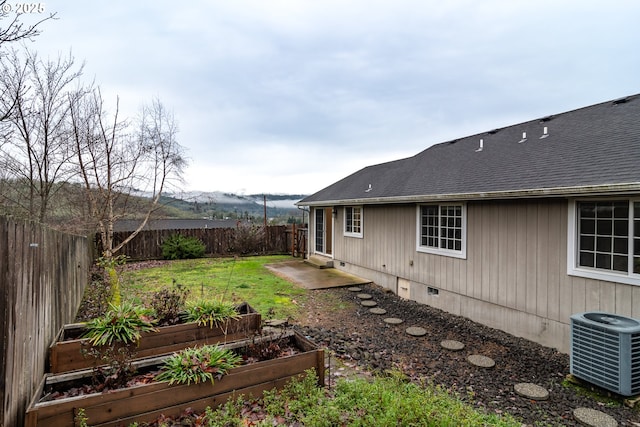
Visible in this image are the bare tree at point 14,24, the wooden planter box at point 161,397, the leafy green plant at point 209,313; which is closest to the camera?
the wooden planter box at point 161,397

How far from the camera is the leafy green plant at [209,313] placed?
421 cm

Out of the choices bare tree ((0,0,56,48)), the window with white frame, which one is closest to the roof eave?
the window with white frame

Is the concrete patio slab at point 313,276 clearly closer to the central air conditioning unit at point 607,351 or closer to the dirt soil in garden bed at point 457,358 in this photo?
the dirt soil in garden bed at point 457,358

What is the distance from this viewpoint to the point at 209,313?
14.2 ft

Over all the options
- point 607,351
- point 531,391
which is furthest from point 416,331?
point 607,351

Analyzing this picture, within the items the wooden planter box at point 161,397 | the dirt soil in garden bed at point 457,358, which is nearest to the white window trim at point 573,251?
the dirt soil in garden bed at point 457,358

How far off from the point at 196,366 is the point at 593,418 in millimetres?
3963

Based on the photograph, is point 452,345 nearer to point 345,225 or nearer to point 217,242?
point 345,225

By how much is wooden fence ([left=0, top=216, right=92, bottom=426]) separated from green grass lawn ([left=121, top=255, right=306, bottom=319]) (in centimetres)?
201

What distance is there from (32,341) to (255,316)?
Answer: 2341mm

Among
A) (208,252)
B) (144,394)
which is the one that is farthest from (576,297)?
(208,252)

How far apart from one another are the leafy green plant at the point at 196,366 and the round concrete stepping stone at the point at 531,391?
3.34 metres

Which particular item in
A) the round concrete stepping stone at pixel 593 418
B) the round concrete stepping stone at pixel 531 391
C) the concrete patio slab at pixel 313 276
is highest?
the concrete patio slab at pixel 313 276

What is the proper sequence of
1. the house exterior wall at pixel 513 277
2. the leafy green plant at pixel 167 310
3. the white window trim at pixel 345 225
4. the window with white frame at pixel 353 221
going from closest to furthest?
1. the leafy green plant at pixel 167 310
2. the house exterior wall at pixel 513 277
3. the white window trim at pixel 345 225
4. the window with white frame at pixel 353 221
